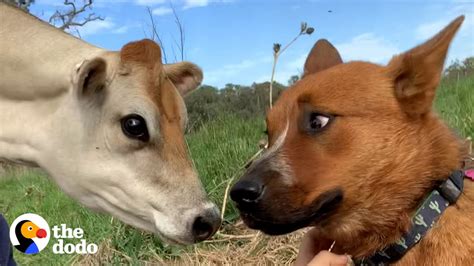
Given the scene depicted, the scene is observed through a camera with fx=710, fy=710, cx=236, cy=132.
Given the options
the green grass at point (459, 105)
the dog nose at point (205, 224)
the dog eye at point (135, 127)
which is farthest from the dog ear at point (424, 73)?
the green grass at point (459, 105)

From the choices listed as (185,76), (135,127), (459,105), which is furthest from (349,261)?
(459,105)

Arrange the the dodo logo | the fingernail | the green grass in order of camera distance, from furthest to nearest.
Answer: the the dodo logo, the green grass, the fingernail

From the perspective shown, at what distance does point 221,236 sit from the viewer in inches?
233

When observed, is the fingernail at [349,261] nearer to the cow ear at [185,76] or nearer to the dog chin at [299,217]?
the dog chin at [299,217]

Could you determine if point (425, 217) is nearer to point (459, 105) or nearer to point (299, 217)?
point (299, 217)

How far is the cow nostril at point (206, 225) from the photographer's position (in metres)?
3.85

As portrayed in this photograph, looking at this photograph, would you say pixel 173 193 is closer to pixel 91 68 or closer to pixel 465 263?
pixel 91 68

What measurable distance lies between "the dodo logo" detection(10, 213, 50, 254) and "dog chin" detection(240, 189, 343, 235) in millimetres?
4773

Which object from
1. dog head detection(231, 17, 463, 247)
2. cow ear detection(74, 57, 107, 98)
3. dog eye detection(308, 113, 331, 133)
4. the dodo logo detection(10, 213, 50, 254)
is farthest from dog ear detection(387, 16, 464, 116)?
the dodo logo detection(10, 213, 50, 254)

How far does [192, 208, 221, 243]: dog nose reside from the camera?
12.6ft

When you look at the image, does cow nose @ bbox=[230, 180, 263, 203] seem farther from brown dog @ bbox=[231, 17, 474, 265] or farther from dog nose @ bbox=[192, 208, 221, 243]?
dog nose @ bbox=[192, 208, 221, 243]

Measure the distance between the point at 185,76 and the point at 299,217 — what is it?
7.38 feet

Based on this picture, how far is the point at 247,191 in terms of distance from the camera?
8.83ft

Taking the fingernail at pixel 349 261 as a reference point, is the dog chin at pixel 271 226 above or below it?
above
